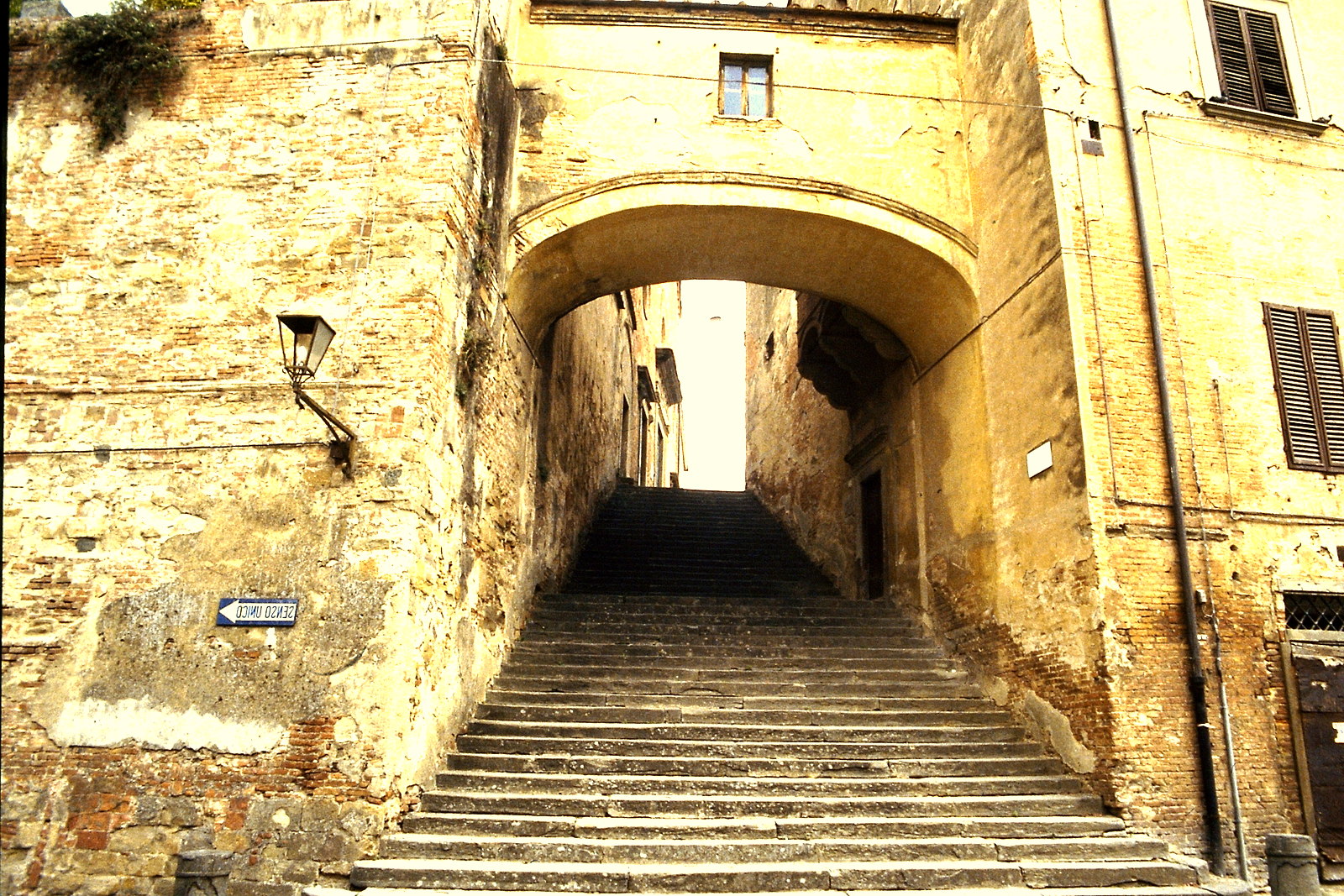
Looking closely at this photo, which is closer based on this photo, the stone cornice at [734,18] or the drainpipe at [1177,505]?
the drainpipe at [1177,505]

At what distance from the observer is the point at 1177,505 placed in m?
7.61

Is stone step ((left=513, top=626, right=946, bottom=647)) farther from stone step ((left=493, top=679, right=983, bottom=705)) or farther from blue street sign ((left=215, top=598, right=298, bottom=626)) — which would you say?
blue street sign ((left=215, top=598, right=298, bottom=626))

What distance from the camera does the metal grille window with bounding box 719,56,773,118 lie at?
33.1ft

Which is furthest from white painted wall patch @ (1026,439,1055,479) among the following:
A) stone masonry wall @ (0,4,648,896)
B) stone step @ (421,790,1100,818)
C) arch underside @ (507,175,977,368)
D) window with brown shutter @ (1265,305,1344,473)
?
stone masonry wall @ (0,4,648,896)

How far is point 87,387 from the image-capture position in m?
7.56

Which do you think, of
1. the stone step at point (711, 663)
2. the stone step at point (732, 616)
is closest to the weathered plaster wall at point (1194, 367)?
the stone step at point (711, 663)

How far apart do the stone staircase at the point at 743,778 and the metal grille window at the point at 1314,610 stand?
2321mm

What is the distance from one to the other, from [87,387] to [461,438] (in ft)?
9.85

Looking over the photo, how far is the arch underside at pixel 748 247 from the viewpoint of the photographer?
949cm

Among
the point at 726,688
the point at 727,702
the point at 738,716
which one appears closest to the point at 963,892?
the point at 738,716

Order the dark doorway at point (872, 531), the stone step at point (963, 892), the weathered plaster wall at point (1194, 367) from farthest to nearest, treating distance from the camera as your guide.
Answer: the dark doorway at point (872, 531), the weathered plaster wall at point (1194, 367), the stone step at point (963, 892)

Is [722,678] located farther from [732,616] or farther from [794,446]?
[794,446]

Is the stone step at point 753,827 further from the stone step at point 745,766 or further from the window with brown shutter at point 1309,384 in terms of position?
the window with brown shutter at point 1309,384

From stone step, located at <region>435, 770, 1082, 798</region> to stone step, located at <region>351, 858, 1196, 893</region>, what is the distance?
865 mm
